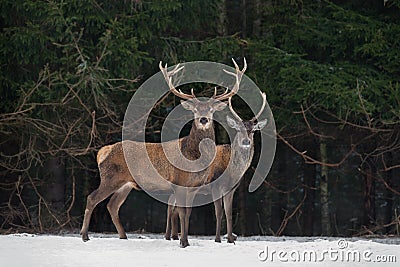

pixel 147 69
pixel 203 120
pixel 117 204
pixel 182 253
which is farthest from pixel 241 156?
pixel 147 69

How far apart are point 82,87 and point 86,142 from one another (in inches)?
74.9

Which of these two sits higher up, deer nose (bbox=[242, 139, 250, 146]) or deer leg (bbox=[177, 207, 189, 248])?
deer nose (bbox=[242, 139, 250, 146])

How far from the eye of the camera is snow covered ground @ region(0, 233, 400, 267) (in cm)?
852

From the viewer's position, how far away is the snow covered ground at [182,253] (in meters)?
8.52

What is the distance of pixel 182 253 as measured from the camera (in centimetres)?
905

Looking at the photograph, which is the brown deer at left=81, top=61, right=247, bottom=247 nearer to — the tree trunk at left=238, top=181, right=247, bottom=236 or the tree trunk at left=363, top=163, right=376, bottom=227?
the tree trunk at left=238, top=181, right=247, bottom=236

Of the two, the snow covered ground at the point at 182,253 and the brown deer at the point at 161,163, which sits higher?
the brown deer at the point at 161,163

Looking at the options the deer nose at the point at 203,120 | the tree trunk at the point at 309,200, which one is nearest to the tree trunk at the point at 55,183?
the tree trunk at the point at 309,200

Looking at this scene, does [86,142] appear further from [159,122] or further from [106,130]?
[159,122]

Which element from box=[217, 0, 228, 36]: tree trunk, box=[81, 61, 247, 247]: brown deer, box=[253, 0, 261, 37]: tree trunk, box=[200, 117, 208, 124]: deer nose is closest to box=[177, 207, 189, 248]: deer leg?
box=[81, 61, 247, 247]: brown deer

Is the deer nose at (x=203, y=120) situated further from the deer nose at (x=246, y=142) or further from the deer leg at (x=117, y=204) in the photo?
the deer leg at (x=117, y=204)

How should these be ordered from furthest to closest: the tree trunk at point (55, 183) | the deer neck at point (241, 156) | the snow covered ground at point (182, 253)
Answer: the tree trunk at point (55, 183), the deer neck at point (241, 156), the snow covered ground at point (182, 253)

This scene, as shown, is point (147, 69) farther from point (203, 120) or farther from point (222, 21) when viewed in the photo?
point (203, 120)

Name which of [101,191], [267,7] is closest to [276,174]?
[267,7]
